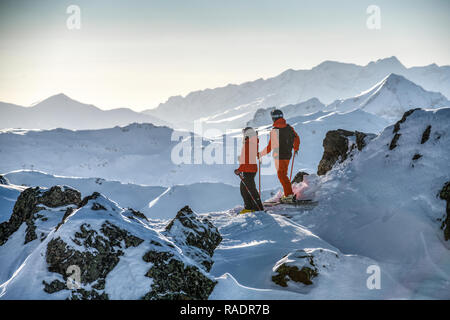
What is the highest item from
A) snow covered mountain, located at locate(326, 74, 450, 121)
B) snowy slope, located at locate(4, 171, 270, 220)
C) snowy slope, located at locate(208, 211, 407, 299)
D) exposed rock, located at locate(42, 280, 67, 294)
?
snow covered mountain, located at locate(326, 74, 450, 121)

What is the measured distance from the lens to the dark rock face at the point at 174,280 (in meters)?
3.56

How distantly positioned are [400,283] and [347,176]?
345 centimetres

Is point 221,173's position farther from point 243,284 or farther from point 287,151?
point 243,284

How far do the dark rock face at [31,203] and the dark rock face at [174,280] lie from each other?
2848 mm

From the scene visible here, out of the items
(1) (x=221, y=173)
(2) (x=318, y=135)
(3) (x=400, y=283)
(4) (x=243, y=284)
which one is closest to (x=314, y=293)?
(4) (x=243, y=284)

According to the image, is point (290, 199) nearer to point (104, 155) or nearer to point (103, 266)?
point (103, 266)

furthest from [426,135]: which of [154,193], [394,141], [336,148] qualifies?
[154,193]

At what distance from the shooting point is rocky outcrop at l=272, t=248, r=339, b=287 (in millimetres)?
4031

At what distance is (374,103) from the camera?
59750mm

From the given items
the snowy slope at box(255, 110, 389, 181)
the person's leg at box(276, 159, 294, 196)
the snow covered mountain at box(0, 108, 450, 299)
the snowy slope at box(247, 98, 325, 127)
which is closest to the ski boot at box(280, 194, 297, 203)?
the person's leg at box(276, 159, 294, 196)

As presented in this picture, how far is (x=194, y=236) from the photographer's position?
5215 mm

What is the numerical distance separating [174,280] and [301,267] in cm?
157

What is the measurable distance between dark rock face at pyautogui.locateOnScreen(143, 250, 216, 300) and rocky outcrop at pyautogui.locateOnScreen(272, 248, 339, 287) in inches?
34.3

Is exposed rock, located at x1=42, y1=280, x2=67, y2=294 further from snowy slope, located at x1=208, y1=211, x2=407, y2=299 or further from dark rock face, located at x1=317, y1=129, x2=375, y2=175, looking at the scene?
dark rock face, located at x1=317, y1=129, x2=375, y2=175
